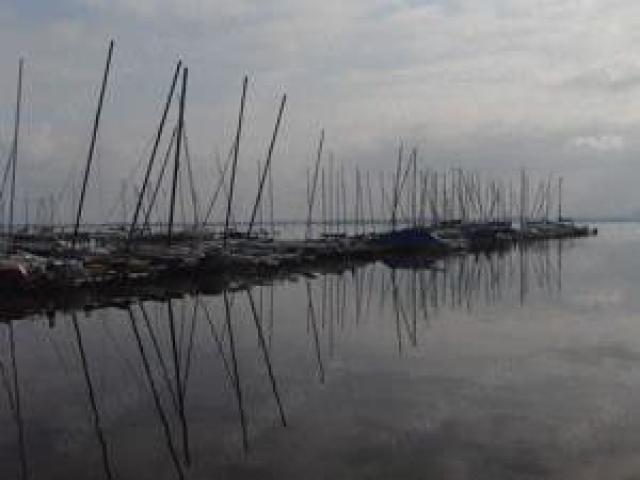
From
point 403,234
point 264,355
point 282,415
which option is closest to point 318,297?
point 264,355

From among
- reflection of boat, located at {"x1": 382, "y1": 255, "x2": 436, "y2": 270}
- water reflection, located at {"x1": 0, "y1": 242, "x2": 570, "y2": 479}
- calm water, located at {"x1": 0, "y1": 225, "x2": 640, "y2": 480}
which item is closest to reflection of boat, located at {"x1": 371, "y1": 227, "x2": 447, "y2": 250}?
reflection of boat, located at {"x1": 382, "y1": 255, "x2": 436, "y2": 270}

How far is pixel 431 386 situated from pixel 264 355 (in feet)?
22.7

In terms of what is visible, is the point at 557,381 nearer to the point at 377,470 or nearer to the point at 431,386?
the point at 431,386

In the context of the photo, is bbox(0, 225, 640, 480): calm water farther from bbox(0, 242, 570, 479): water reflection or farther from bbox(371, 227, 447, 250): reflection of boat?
bbox(371, 227, 447, 250): reflection of boat

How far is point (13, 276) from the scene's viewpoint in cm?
4094

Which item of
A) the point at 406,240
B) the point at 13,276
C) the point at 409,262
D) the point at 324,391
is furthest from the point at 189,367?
the point at 406,240

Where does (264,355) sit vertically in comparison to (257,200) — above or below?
below

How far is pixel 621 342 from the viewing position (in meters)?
29.3

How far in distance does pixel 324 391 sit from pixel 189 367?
4.98 metres

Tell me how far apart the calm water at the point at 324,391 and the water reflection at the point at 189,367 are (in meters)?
0.07

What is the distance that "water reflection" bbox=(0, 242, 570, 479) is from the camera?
647 inches

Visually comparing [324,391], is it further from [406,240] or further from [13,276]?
[406,240]

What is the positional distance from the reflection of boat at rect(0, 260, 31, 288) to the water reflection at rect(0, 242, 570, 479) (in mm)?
5799

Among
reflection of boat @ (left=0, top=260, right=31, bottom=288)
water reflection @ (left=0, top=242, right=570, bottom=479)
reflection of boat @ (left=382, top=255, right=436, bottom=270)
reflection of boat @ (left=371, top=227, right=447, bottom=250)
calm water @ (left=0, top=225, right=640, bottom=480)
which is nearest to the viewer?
calm water @ (left=0, top=225, right=640, bottom=480)
